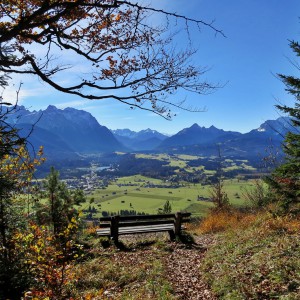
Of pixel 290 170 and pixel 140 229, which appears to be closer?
pixel 290 170

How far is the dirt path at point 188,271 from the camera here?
7.68 metres

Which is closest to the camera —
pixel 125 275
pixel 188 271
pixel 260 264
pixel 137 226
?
pixel 260 264

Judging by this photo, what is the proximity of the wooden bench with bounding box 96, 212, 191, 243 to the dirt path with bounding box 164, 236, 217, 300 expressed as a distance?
1.38 meters

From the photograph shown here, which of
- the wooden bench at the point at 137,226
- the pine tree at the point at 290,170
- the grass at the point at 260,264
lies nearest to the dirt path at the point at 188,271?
the grass at the point at 260,264

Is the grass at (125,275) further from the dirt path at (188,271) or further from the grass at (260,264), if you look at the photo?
the grass at (260,264)

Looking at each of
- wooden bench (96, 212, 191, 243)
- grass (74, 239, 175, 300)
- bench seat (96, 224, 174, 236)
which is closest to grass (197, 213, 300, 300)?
grass (74, 239, 175, 300)

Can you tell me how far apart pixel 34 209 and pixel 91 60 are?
1012cm

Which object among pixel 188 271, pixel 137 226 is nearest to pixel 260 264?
pixel 188 271

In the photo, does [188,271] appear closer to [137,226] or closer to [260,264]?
[260,264]

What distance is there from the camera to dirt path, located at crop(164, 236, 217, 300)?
7.68 m

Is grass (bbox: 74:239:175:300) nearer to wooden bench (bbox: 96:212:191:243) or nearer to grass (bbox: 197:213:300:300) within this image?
wooden bench (bbox: 96:212:191:243)

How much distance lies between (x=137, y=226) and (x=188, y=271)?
5646 mm

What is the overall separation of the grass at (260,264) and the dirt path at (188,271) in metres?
0.32

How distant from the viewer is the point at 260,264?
786 cm
